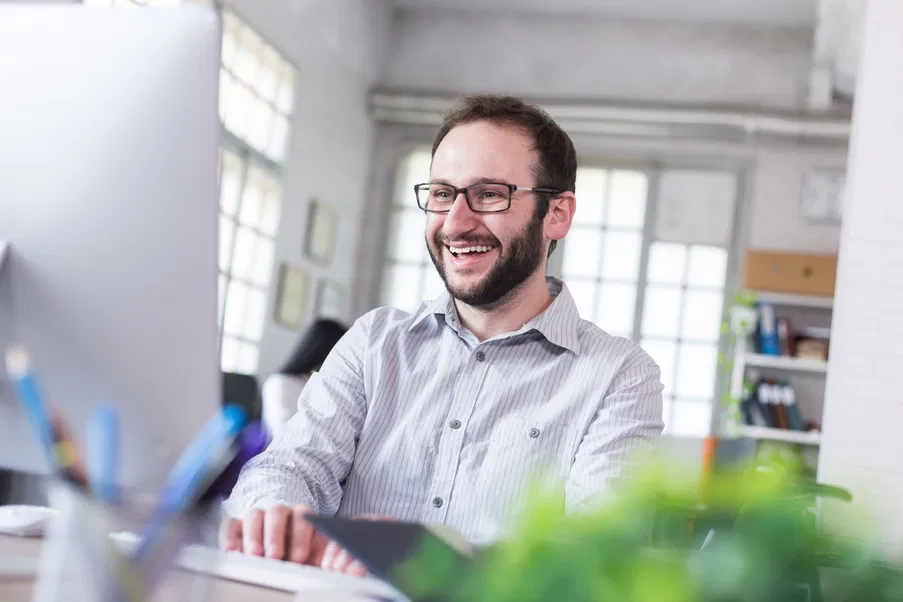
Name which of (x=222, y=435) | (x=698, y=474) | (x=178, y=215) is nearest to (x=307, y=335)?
(x=178, y=215)

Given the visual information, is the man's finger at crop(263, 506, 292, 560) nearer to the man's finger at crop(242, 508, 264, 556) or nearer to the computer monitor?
the man's finger at crop(242, 508, 264, 556)

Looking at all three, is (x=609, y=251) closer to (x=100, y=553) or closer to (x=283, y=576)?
→ (x=283, y=576)

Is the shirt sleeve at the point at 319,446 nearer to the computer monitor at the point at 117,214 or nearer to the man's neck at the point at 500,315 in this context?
the man's neck at the point at 500,315

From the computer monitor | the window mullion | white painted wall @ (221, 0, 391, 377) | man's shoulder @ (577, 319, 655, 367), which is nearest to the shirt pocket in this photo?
man's shoulder @ (577, 319, 655, 367)

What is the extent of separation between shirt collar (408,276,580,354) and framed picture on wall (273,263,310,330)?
499 cm

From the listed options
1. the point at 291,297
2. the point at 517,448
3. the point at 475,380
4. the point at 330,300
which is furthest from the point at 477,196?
the point at 330,300

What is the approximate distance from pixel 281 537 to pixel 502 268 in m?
0.73

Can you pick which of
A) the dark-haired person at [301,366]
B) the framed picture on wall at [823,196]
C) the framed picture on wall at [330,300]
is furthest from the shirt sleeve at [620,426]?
the framed picture on wall at [823,196]

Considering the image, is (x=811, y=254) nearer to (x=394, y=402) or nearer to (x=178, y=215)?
(x=394, y=402)

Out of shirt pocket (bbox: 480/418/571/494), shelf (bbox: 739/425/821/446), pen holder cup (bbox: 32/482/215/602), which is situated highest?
pen holder cup (bbox: 32/482/215/602)

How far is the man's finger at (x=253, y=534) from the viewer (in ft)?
3.39

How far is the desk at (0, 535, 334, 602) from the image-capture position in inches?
22.5

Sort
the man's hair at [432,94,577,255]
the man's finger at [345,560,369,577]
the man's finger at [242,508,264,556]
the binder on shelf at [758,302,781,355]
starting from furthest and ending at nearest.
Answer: the binder on shelf at [758,302,781,355] < the man's hair at [432,94,577,255] < the man's finger at [242,508,264,556] < the man's finger at [345,560,369,577]

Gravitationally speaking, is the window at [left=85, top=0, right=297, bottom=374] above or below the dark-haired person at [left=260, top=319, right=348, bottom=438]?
above
